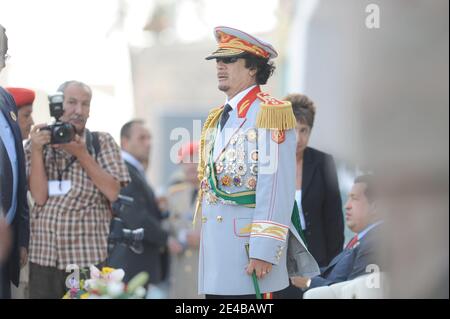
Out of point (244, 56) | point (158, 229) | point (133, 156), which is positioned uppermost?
point (244, 56)

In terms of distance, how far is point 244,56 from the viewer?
5.23 meters

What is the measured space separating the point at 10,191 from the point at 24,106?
688mm

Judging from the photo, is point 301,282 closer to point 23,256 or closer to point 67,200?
point 67,200

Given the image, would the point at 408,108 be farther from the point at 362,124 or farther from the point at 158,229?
the point at 158,229

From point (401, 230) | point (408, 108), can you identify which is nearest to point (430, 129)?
point (408, 108)

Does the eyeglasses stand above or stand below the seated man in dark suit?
above

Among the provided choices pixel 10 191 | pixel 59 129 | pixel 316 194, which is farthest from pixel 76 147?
pixel 316 194

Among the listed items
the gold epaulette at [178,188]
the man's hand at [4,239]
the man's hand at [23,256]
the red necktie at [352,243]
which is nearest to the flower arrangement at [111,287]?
the man's hand at [4,239]

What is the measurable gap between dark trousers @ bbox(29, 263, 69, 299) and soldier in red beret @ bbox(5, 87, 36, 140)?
0.74m

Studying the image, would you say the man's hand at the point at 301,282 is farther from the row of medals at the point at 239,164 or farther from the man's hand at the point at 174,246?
the man's hand at the point at 174,246

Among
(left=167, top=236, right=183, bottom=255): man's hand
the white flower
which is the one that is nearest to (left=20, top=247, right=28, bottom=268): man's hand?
the white flower

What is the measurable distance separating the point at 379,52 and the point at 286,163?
0.97 meters

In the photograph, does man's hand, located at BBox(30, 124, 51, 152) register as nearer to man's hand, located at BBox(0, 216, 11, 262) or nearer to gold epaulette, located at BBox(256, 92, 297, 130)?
man's hand, located at BBox(0, 216, 11, 262)

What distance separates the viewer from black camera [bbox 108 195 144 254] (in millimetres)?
6559
